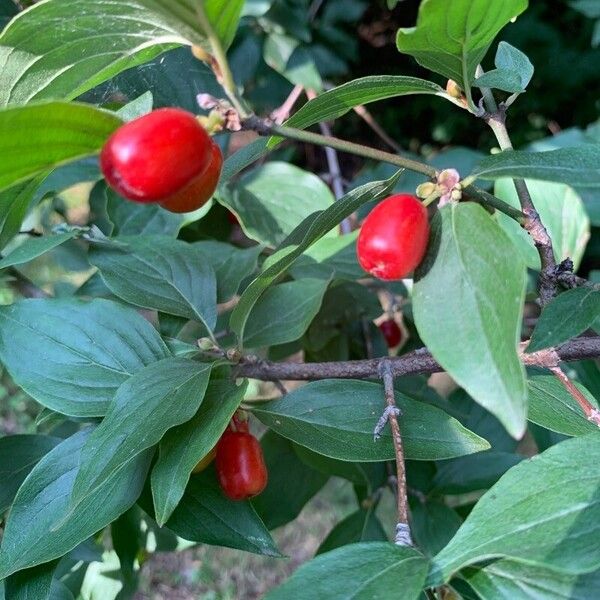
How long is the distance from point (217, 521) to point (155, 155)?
551 mm

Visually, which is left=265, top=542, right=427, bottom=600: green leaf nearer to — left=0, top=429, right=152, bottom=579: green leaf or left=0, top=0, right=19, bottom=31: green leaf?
left=0, top=429, right=152, bottom=579: green leaf

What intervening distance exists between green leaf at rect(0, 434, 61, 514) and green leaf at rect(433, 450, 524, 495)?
26.7 inches

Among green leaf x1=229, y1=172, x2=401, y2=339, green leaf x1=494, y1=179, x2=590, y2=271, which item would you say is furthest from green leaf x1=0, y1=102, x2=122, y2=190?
green leaf x1=494, y1=179, x2=590, y2=271

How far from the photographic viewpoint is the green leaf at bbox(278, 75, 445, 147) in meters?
0.72

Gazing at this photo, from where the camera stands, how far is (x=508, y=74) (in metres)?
0.80

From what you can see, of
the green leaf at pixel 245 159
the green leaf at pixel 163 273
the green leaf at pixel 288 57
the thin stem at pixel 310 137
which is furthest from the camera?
the green leaf at pixel 288 57

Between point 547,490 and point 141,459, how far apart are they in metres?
0.48

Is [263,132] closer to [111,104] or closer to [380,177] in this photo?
[111,104]

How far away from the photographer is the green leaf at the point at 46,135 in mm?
529

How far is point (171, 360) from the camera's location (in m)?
0.88

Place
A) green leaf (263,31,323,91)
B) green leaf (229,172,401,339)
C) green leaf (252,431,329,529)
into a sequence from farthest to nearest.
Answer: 1. green leaf (263,31,323,91)
2. green leaf (252,431,329,529)
3. green leaf (229,172,401,339)

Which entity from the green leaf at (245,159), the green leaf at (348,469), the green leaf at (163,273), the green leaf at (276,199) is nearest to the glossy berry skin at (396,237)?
the green leaf at (245,159)

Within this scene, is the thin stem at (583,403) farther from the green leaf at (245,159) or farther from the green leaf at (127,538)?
the green leaf at (127,538)

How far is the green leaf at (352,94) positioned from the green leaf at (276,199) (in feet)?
2.52
